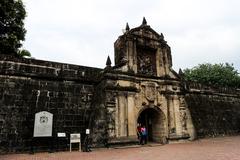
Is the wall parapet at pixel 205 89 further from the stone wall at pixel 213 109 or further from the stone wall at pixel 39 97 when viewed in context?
the stone wall at pixel 39 97

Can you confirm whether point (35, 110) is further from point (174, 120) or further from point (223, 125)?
point (223, 125)

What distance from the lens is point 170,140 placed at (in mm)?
13578

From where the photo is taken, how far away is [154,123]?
14422 millimetres

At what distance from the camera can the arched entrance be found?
45.4ft

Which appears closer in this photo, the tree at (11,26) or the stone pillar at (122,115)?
the stone pillar at (122,115)

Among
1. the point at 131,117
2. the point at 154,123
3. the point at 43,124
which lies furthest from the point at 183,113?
the point at 43,124

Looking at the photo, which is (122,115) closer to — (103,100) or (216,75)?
(103,100)

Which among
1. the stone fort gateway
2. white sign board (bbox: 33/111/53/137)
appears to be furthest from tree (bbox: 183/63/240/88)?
white sign board (bbox: 33/111/53/137)

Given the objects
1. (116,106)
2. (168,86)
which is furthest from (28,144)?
(168,86)

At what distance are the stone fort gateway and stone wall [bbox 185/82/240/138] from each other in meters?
0.11

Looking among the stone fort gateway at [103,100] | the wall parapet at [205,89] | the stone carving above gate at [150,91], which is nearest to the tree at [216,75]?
the wall parapet at [205,89]

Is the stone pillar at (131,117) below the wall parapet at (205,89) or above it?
below

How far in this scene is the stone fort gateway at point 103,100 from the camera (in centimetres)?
1074

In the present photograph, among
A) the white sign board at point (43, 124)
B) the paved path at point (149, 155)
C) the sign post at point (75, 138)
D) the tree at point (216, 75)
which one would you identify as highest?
the tree at point (216, 75)
